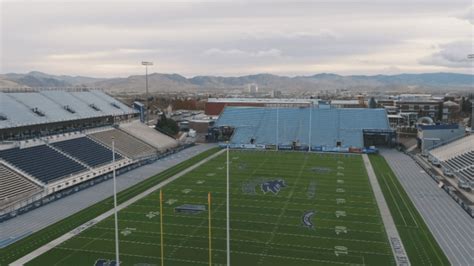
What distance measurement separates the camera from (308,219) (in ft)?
94.8

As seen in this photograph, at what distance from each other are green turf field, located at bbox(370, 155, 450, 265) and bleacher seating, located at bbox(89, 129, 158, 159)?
2809 centimetres

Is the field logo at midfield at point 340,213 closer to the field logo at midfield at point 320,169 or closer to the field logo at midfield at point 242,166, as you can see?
the field logo at midfield at point 320,169

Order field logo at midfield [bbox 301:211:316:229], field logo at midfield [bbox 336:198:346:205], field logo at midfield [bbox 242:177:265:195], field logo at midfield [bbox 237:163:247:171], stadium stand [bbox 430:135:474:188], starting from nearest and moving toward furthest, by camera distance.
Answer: field logo at midfield [bbox 301:211:316:229]
field logo at midfield [bbox 336:198:346:205]
field logo at midfield [bbox 242:177:265:195]
stadium stand [bbox 430:135:474:188]
field logo at midfield [bbox 237:163:247:171]

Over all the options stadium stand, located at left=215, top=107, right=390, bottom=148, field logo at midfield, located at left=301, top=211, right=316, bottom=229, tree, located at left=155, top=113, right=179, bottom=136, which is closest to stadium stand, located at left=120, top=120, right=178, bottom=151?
tree, located at left=155, top=113, right=179, bottom=136

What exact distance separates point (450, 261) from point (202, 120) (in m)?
59.2

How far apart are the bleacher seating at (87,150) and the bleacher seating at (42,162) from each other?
164 cm

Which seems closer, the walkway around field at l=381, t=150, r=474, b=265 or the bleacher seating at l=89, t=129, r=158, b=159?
the walkway around field at l=381, t=150, r=474, b=265

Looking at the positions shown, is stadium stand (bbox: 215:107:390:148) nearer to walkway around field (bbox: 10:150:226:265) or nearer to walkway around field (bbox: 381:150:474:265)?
walkway around field (bbox: 381:150:474:265)

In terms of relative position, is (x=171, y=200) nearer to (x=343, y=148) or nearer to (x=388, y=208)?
(x=388, y=208)

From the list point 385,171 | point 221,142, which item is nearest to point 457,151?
point 385,171

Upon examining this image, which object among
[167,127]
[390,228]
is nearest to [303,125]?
[167,127]

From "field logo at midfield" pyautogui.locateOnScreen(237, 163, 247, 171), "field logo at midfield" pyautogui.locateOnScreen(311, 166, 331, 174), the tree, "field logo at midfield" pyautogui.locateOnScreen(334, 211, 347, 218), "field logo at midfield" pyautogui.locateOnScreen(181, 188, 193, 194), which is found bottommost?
"field logo at midfield" pyautogui.locateOnScreen(181, 188, 193, 194)

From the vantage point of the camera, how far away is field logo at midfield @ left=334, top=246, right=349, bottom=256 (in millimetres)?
22994

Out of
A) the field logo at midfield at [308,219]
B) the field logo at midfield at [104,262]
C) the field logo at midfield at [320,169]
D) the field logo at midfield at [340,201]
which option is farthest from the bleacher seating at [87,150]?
the field logo at midfield at [340,201]
